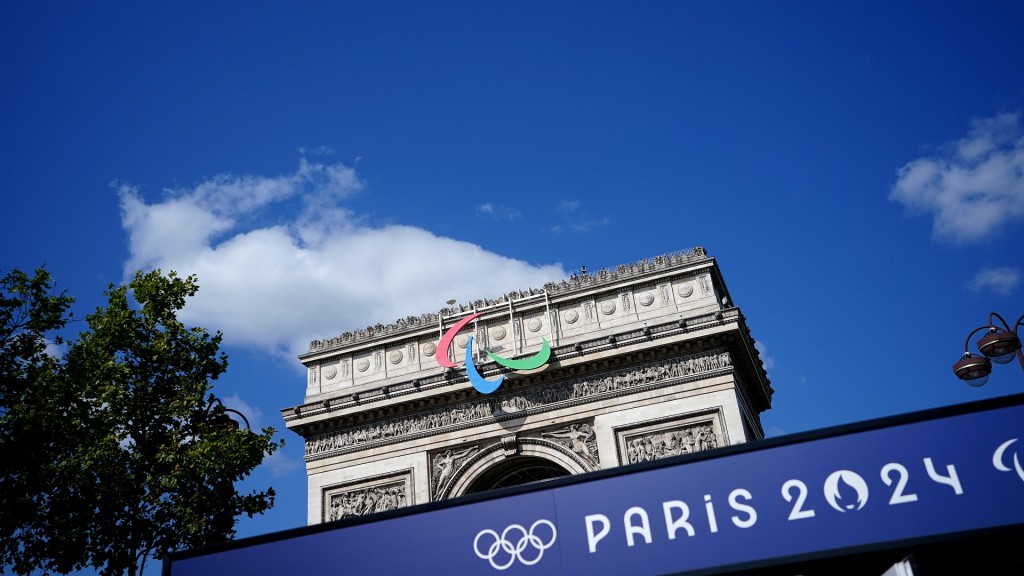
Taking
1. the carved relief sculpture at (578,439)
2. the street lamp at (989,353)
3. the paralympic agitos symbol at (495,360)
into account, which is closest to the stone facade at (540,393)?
the carved relief sculpture at (578,439)

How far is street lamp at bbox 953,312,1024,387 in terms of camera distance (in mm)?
14867

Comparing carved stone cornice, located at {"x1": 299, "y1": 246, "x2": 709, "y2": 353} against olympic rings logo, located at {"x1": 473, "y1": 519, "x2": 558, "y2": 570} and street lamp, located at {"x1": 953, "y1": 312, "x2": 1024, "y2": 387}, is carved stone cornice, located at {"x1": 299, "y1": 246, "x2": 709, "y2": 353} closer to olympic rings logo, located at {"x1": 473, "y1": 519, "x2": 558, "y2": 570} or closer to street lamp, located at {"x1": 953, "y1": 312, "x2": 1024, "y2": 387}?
street lamp, located at {"x1": 953, "y1": 312, "x2": 1024, "y2": 387}

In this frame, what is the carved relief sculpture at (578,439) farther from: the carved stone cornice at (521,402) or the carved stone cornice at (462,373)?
the carved stone cornice at (462,373)

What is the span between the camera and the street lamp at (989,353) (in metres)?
14.9

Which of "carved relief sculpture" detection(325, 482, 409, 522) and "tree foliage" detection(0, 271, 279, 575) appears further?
"carved relief sculpture" detection(325, 482, 409, 522)

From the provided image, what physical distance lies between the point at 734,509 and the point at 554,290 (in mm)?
22710

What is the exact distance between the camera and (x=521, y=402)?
90.4 ft

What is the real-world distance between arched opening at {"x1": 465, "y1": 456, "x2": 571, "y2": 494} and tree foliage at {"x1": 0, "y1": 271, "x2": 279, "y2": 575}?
6.81 meters

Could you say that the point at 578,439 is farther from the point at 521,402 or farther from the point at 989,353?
the point at 989,353

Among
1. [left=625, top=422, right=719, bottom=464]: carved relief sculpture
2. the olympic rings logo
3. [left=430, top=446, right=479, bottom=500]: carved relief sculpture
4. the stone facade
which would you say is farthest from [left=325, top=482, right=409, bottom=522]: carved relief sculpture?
the olympic rings logo

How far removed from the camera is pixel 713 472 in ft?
22.7

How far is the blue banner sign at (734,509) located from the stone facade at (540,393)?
18551mm

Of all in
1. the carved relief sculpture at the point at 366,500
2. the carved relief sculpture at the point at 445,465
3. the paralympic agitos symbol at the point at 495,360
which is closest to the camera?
the paralympic agitos symbol at the point at 495,360

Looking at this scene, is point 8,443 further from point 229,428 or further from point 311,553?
point 311,553
